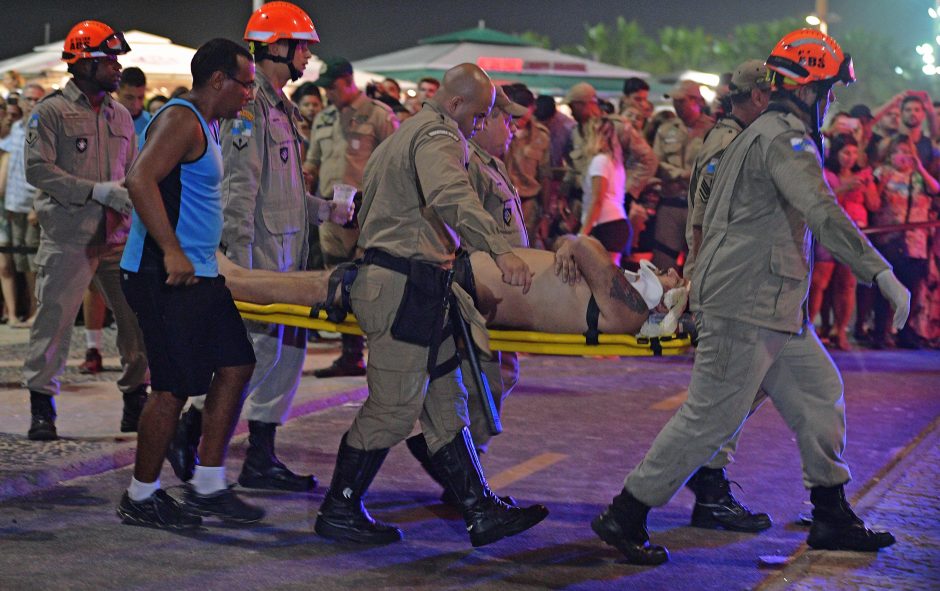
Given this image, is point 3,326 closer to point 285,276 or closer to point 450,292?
point 285,276

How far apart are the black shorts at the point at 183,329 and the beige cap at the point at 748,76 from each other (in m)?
2.85

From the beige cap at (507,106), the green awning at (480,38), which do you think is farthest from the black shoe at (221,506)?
the green awning at (480,38)

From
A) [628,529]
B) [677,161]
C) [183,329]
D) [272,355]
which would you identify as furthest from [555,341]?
[677,161]

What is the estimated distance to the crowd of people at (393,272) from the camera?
545 cm

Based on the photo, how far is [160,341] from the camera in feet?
19.1

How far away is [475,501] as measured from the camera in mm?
5672

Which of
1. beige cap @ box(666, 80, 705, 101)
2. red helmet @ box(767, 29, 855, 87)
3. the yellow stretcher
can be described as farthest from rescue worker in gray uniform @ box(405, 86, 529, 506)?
beige cap @ box(666, 80, 705, 101)

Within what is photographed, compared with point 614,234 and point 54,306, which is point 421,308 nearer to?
point 54,306

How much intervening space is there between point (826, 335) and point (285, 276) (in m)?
8.35

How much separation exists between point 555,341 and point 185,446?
6.29 ft

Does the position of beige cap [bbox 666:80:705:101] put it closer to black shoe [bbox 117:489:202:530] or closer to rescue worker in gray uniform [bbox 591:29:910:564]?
rescue worker in gray uniform [bbox 591:29:910:564]

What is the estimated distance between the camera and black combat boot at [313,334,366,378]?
Answer: 10430mm

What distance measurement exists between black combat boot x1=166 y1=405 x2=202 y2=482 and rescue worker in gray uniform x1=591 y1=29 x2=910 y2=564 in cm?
218

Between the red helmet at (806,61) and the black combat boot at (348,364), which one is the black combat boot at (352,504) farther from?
the black combat boot at (348,364)
